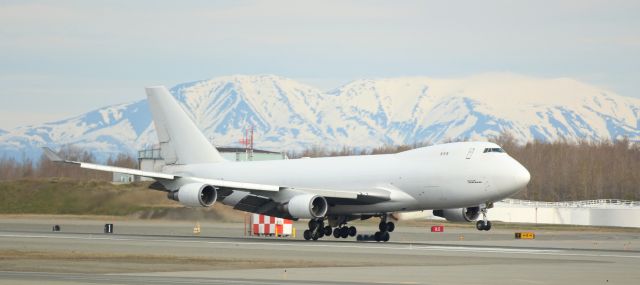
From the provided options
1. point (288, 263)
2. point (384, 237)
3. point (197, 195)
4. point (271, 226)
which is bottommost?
point (288, 263)

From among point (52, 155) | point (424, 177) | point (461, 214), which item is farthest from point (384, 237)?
point (52, 155)

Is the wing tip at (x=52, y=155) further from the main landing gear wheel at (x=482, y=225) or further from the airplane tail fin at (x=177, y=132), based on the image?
the main landing gear wheel at (x=482, y=225)

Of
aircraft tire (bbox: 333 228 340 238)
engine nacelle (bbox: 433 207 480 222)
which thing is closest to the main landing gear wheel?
engine nacelle (bbox: 433 207 480 222)

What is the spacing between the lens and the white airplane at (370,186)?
2100 inches

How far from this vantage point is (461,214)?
57281 mm

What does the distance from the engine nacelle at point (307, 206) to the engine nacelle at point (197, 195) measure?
151 inches

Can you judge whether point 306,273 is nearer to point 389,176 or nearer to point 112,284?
point 112,284

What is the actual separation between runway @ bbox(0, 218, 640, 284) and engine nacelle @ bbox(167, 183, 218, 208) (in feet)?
11.7

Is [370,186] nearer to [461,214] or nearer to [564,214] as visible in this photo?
[461,214]

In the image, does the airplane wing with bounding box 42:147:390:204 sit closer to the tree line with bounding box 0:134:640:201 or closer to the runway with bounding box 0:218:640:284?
the runway with bounding box 0:218:640:284

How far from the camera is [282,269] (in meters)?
32.6

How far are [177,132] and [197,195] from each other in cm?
1095

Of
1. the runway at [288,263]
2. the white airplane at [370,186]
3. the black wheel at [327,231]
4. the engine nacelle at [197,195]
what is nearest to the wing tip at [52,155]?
the white airplane at [370,186]

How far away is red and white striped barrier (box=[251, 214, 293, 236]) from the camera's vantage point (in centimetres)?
6316
